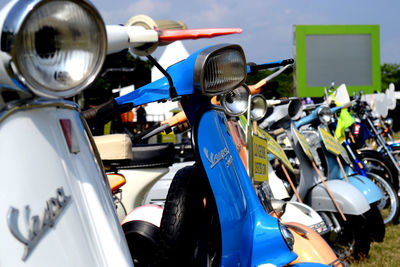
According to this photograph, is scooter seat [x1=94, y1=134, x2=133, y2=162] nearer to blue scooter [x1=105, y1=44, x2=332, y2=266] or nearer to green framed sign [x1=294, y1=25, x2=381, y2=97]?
blue scooter [x1=105, y1=44, x2=332, y2=266]

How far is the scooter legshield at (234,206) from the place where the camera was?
155cm

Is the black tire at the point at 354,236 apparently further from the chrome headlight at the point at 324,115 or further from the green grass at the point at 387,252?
the chrome headlight at the point at 324,115

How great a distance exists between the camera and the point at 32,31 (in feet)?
2.31

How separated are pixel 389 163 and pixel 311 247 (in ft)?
13.5

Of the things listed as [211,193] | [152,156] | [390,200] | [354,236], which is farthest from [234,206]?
[390,200]

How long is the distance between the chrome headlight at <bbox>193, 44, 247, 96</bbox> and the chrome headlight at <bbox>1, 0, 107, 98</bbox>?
74 cm

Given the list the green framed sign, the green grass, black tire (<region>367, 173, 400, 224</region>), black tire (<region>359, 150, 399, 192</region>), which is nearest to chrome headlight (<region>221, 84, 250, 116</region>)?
the green grass

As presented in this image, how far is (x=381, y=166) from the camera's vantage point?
18.7 feet

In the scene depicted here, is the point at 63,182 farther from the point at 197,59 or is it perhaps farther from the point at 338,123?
the point at 338,123

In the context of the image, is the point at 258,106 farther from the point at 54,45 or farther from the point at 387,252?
the point at 54,45

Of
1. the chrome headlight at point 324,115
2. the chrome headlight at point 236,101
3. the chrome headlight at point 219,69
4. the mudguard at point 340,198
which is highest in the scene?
the chrome headlight at point 219,69

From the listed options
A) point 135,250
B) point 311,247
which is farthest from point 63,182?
point 311,247

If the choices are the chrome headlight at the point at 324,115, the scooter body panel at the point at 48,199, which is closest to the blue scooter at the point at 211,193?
the scooter body panel at the point at 48,199

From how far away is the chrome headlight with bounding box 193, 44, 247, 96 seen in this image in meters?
1.51
